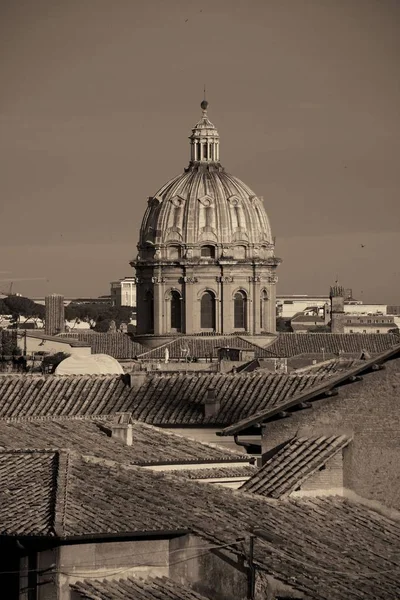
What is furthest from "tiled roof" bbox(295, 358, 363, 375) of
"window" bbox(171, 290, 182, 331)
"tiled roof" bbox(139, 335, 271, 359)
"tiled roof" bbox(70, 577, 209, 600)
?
"window" bbox(171, 290, 182, 331)

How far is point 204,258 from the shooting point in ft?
443

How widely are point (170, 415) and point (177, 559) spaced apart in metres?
22.8

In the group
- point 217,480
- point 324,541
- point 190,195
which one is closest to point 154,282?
point 190,195

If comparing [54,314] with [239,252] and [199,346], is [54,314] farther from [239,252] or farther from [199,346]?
[199,346]

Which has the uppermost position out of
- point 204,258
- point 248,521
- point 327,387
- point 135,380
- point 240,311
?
point 204,258

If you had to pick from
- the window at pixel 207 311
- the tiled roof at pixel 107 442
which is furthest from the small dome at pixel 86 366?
the window at pixel 207 311

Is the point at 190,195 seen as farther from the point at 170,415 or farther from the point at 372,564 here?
the point at 372,564

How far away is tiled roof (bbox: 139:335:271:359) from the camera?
115506mm

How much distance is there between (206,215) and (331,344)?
20075 millimetres

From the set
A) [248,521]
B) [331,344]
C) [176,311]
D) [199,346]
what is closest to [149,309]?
[176,311]

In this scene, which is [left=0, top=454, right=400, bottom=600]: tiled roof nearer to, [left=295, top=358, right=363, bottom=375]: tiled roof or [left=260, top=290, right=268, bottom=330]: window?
[left=295, top=358, right=363, bottom=375]: tiled roof

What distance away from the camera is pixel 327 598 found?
67.7 feet

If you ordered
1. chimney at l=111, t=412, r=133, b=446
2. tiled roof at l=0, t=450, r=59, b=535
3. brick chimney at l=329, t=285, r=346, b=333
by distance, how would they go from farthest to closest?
brick chimney at l=329, t=285, r=346, b=333 < chimney at l=111, t=412, r=133, b=446 < tiled roof at l=0, t=450, r=59, b=535

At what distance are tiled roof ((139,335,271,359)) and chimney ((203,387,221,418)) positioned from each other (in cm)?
6462
